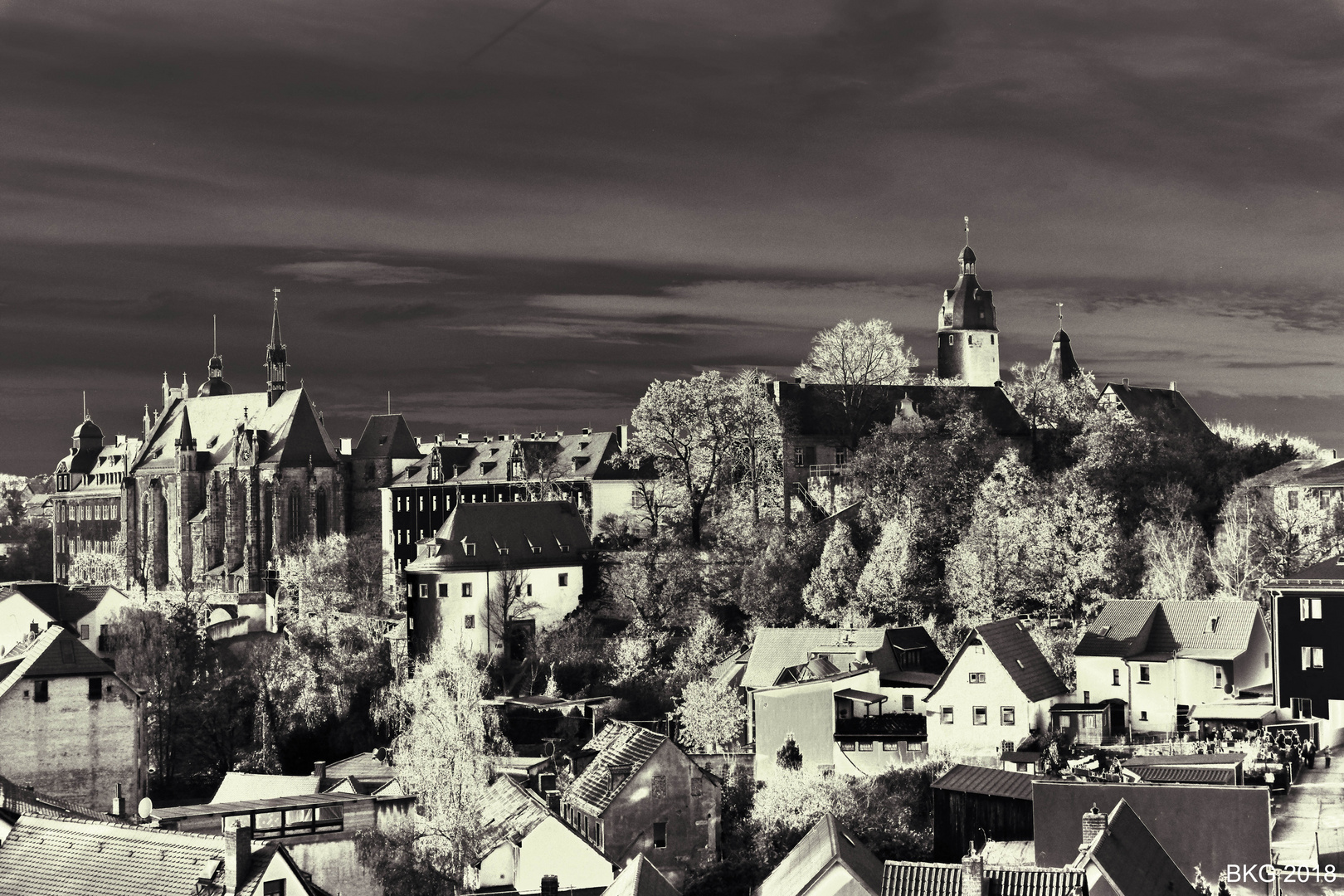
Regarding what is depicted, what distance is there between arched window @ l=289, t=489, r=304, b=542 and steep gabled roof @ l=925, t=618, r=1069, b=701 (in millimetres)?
78414

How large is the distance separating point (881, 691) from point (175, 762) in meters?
38.1

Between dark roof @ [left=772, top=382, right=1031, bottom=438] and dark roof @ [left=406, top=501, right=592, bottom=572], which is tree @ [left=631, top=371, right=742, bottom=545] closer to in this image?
dark roof @ [left=772, top=382, right=1031, bottom=438]

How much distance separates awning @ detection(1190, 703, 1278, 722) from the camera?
161 feet

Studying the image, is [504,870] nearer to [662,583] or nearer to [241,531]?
[662,583]

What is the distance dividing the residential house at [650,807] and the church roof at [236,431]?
8459 cm

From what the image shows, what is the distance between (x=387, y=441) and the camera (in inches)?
4887

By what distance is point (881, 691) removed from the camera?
188ft

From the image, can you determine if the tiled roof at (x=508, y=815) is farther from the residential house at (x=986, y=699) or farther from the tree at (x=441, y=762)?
the residential house at (x=986, y=699)

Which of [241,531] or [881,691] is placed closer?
[881,691]

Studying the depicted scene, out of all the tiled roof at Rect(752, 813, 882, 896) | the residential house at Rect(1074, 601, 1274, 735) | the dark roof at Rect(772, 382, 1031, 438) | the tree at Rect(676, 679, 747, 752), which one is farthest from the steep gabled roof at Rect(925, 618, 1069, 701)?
the dark roof at Rect(772, 382, 1031, 438)

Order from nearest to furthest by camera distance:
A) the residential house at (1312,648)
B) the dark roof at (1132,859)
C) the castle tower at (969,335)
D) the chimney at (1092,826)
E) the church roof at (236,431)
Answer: the dark roof at (1132,859), the chimney at (1092,826), the residential house at (1312,648), the castle tower at (969,335), the church roof at (236,431)

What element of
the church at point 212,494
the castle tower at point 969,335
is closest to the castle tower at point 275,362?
the church at point 212,494

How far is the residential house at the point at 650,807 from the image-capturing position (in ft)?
142

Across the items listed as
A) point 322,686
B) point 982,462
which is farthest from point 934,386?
point 322,686
